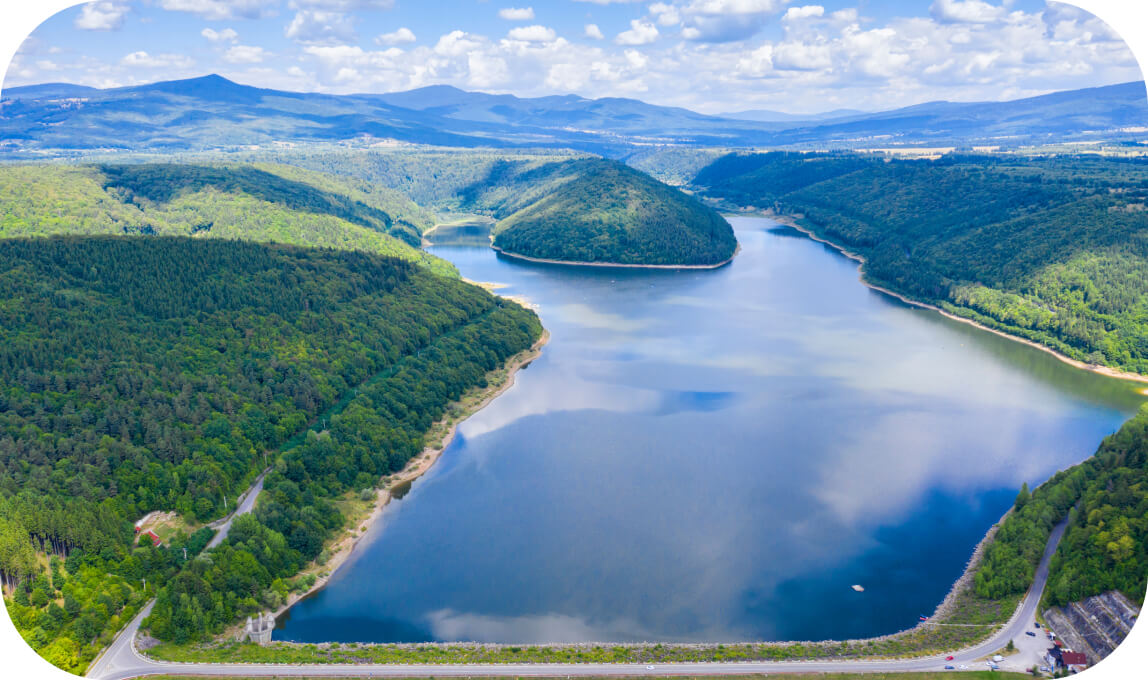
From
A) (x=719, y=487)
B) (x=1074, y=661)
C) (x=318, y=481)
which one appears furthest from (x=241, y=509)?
(x=1074, y=661)

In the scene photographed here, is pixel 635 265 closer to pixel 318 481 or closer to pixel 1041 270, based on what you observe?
pixel 1041 270

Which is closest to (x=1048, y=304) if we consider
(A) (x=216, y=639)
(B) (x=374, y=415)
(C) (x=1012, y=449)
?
(C) (x=1012, y=449)

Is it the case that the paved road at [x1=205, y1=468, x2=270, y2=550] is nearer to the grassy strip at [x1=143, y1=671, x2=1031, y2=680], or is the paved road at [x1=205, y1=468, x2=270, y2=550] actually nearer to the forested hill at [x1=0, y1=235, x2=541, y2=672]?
the forested hill at [x1=0, y1=235, x2=541, y2=672]

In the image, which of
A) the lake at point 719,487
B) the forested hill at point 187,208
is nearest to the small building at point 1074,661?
the lake at point 719,487

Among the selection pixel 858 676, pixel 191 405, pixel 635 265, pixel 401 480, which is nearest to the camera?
pixel 858 676

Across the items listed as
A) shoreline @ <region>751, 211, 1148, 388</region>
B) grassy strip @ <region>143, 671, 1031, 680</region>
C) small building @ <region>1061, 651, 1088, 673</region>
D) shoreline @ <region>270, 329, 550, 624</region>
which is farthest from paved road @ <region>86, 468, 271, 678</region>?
shoreline @ <region>751, 211, 1148, 388</region>

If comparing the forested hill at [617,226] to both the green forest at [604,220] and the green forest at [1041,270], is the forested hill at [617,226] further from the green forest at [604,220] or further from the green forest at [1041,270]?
the green forest at [1041,270]
